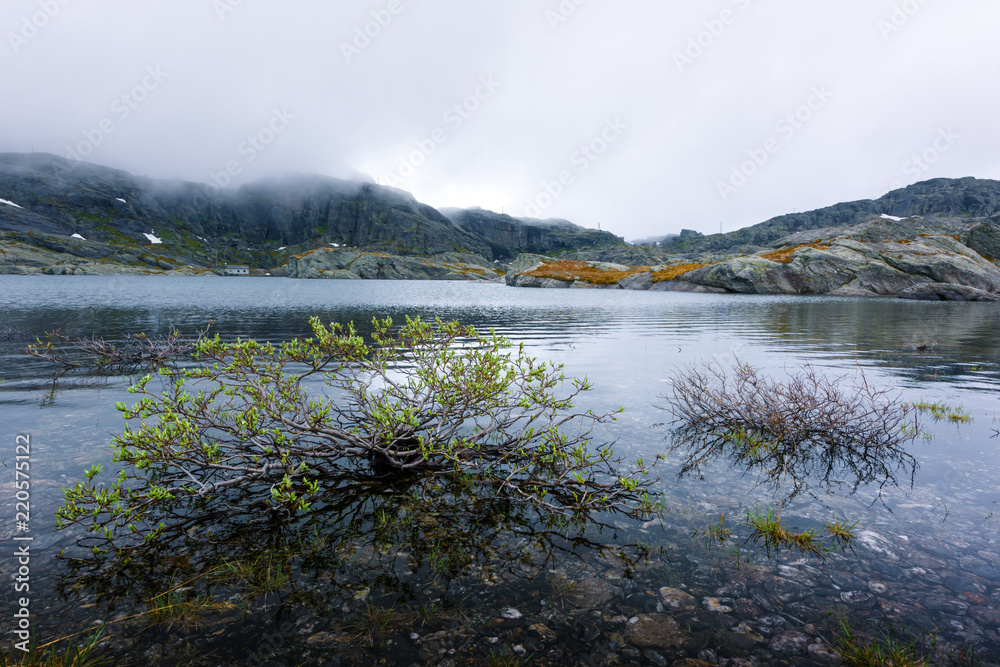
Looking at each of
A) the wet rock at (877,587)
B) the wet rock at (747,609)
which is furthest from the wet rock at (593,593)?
the wet rock at (877,587)

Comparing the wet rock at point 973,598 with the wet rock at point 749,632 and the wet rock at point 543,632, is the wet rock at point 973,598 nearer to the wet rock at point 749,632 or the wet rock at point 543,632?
the wet rock at point 749,632

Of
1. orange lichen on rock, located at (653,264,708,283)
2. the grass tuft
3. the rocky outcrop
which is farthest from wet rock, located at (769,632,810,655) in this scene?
orange lichen on rock, located at (653,264,708,283)

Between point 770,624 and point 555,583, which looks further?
point 555,583

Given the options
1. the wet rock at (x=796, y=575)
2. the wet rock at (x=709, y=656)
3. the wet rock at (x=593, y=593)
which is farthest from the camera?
the wet rock at (x=796, y=575)

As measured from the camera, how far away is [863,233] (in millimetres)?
106062

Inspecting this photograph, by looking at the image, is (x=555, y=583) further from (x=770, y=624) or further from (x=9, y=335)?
(x=9, y=335)

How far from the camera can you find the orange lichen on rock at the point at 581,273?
12519 centimetres

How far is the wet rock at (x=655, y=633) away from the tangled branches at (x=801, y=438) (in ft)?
15.4

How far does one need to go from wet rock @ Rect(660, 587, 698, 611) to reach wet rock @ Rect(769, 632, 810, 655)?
857mm

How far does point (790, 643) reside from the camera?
4.71 m

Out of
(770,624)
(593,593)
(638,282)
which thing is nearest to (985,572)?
(770,624)

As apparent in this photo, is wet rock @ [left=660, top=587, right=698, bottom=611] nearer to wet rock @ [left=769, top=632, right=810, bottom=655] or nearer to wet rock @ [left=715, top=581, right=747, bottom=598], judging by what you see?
wet rock @ [left=715, top=581, right=747, bottom=598]

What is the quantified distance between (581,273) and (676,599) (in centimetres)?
13245

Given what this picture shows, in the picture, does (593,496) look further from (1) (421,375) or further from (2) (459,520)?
(1) (421,375)
